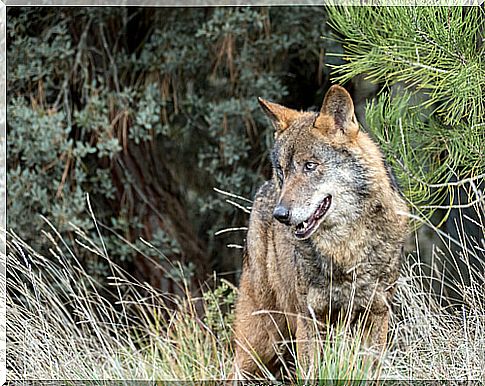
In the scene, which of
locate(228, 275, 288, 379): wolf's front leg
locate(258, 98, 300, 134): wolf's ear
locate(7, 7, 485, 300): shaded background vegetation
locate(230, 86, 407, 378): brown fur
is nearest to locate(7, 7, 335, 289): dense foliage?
locate(7, 7, 485, 300): shaded background vegetation

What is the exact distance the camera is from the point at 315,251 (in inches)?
140

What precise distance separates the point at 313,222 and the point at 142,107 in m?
3.50

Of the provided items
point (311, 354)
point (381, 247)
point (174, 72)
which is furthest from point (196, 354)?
point (174, 72)

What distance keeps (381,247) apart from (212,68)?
3720 millimetres

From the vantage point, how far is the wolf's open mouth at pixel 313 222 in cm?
333

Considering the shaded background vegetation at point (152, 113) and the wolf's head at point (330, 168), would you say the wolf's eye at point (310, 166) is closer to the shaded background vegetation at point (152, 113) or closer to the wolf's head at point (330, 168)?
the wolf's head at point (330, 168)

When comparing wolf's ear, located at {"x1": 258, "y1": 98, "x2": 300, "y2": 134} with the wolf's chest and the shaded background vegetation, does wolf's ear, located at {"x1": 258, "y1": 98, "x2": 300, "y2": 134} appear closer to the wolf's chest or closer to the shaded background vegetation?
the wolf's chest

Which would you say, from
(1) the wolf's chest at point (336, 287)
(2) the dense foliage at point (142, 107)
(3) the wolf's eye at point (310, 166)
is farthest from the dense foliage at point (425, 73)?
(2) the dense foliage at point (142, 107)

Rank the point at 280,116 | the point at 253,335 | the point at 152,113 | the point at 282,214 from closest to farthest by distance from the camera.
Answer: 1. the point at 282,214
2. the point at 280,116
3. the point at 253,335
4. the point at 152,113

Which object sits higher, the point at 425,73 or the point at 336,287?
the point at 425,73

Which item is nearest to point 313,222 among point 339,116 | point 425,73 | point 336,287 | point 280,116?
point 336,287

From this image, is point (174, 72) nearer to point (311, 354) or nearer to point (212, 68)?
point (212, 68)

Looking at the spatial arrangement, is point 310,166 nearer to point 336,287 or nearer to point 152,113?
point 336,287

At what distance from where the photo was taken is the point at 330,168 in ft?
11.3
